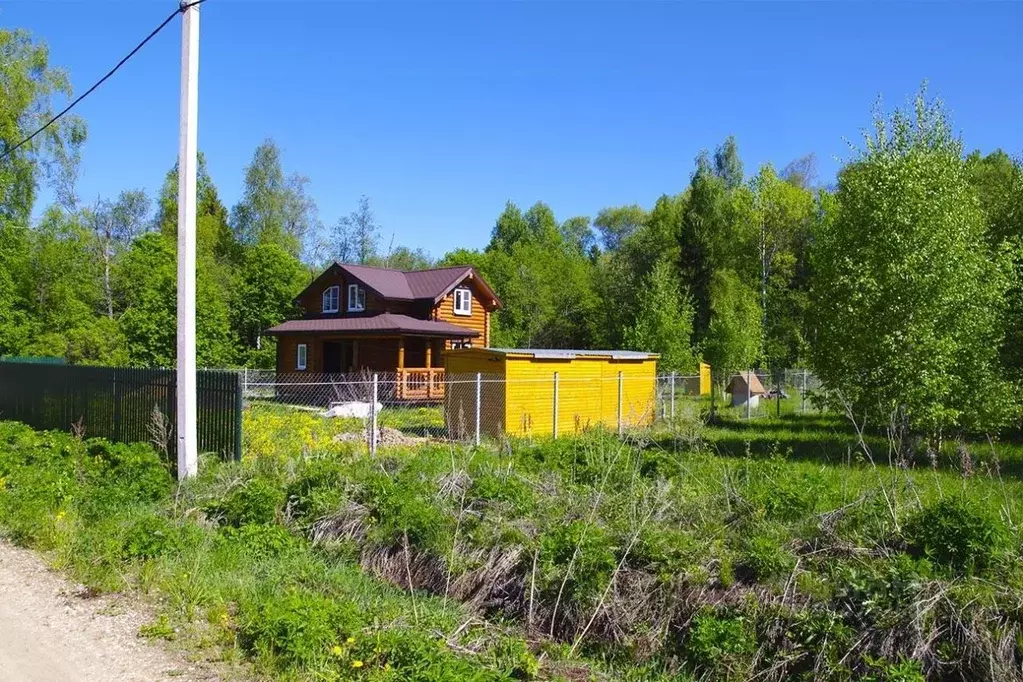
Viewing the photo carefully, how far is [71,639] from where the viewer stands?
5457 millimetres

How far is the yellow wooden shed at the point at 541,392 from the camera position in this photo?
56.2 feet

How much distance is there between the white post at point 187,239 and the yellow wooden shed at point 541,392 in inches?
259

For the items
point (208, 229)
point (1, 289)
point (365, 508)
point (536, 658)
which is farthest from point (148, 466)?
point (208, 229)

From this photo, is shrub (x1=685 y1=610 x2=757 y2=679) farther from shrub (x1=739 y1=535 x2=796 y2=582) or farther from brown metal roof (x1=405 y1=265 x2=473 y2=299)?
brown metal roof (x1=405 y1=265 x2=473 y2=299)

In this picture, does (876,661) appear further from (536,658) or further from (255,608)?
(255,608)

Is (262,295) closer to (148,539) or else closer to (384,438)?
(384,438)

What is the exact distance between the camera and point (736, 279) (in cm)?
4600

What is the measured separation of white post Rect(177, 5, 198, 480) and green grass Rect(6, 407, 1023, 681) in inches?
28.2

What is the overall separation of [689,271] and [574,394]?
29869mm

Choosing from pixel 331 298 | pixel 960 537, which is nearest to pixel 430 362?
pixel 331 298

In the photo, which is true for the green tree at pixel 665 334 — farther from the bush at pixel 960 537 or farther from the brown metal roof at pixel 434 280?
the bush at pixel 960 537

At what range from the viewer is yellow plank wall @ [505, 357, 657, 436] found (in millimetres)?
17359

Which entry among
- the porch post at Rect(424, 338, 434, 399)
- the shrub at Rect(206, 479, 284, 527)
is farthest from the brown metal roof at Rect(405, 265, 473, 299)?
the shrub at Rect(206, 479, 284, 527)

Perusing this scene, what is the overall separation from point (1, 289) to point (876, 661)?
41.2 metres
